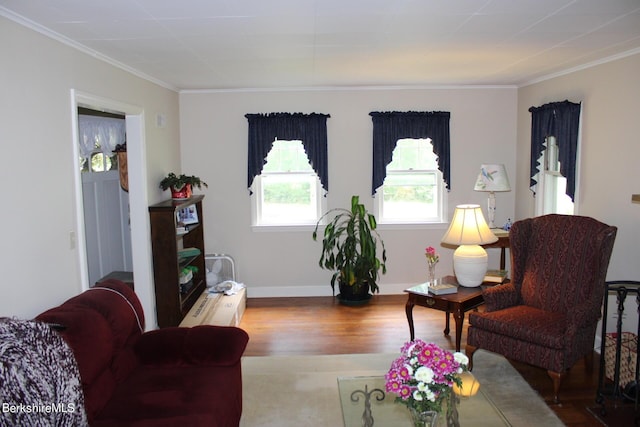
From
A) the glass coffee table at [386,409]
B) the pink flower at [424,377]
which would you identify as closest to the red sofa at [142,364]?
the glass coffee table at [386,409]

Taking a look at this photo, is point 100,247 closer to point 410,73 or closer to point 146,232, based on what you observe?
point 146,232

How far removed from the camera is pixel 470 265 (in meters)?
4.08

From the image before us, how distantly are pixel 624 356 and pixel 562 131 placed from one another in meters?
2.03

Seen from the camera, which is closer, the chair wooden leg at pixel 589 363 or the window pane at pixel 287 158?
the chair wooden leg at pixel 589 363

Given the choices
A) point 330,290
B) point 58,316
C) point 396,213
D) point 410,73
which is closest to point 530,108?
point 410,73

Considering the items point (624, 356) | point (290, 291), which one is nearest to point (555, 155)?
point (624, 356)

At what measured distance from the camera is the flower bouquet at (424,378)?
2145 mm

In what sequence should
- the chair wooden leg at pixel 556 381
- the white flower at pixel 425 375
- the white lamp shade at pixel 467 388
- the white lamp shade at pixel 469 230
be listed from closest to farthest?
the white flower at pixel 425 375, the white lamp shade at pixel 467 388, the chair wooden leg at pixel 556 381, the white lamp shade at pixel 469 230

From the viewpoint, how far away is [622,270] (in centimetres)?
390

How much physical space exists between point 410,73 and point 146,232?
2.76 metres

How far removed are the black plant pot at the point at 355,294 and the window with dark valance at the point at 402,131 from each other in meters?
1.17

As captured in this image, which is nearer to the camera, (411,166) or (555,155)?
(555,155)

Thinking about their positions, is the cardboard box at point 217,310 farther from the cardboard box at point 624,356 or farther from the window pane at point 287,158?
the cardboard box at point 624,356

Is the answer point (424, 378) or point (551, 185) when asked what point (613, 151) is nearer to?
point (551, 185)
